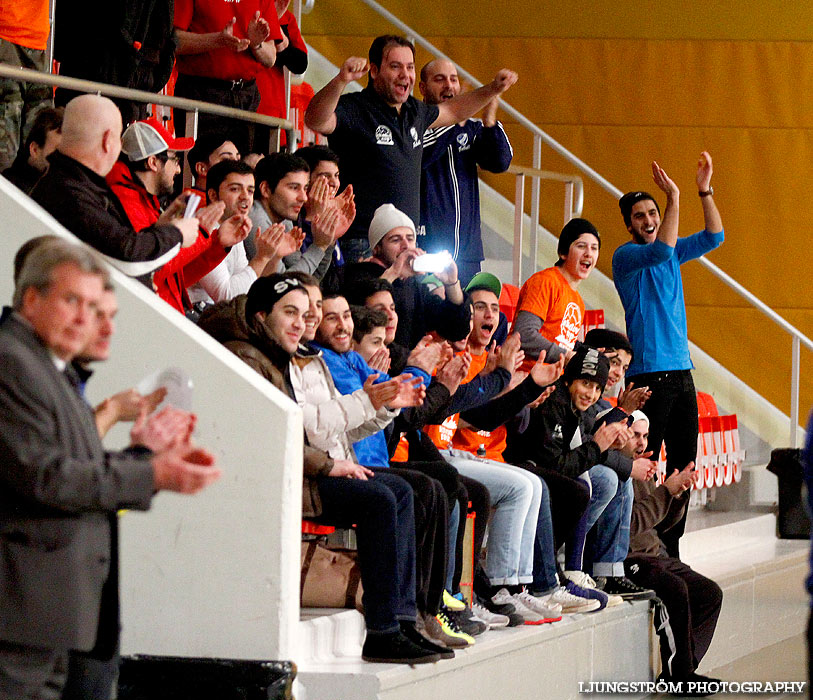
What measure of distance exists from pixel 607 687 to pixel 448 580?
1199 mm

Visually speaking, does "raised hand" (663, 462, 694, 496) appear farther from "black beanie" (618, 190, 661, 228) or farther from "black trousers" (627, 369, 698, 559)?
"black beanie" (618, 190, 661, 228)

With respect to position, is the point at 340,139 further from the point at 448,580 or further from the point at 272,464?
the point at 272,464

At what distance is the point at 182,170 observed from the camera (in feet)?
19.0

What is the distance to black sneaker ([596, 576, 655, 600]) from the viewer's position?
244 inches

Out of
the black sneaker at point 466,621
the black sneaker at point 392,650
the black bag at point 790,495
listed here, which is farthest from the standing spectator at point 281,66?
the black bag at point 790,495

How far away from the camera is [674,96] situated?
1028cm

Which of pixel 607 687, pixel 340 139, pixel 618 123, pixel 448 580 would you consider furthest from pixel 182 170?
pixel 618 123

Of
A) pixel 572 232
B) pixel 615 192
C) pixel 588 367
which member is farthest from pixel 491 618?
pixel 615 192

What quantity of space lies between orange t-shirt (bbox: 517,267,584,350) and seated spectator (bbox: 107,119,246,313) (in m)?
1.99

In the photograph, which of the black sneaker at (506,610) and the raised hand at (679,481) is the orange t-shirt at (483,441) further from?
the raised hand at (679,481)

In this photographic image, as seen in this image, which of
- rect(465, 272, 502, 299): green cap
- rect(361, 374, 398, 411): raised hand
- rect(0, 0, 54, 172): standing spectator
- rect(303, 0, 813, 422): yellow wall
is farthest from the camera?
rect(303, 0, 813, 422): yellow wall

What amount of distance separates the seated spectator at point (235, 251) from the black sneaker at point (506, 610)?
1501 millimetres

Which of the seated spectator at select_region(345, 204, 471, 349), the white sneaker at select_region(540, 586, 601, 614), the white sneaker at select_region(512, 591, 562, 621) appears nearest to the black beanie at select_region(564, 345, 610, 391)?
the seated spectator at select_region(345, 204, 471, 349)

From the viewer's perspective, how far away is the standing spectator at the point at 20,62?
496 centimetres
